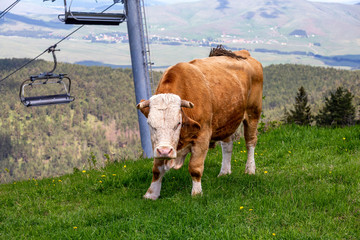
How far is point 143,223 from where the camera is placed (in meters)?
5.13

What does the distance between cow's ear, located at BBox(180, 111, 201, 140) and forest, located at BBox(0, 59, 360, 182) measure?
167m

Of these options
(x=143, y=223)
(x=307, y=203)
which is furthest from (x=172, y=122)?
(x=307, y=203)

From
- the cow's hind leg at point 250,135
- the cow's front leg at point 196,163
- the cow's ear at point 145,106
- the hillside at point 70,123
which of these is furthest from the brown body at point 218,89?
the hillside at point 70,123

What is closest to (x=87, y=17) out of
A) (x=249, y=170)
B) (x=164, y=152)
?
(x=249, y=170)

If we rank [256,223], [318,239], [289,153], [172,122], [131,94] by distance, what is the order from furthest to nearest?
[131,94] → [289,153] → [172,122] → [256,223] → [318,239]

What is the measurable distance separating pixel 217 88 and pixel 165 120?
1611mm

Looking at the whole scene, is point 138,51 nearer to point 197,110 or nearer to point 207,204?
→ point 197,110

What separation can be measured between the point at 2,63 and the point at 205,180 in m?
214

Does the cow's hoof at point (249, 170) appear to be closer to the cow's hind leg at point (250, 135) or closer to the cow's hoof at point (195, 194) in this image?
the cow's hind leg at point (250, 135)

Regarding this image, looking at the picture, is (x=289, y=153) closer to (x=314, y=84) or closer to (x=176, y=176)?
(x=176, y=176)

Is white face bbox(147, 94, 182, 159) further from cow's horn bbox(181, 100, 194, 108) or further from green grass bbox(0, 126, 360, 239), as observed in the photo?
green grass bbox(0, 126, 360, 239)

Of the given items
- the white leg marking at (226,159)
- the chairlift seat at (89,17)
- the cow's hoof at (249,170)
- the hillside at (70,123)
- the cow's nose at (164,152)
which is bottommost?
the hillside at (70,123)

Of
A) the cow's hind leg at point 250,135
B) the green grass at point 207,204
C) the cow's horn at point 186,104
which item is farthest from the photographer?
the cow's hind leg at point 250,135

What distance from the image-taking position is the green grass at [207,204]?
191 inches
